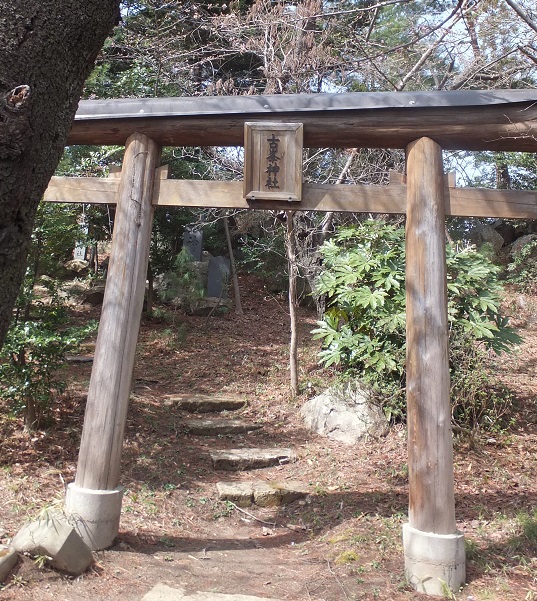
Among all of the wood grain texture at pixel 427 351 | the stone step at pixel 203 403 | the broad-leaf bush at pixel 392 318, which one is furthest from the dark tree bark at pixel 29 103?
the stone step at pixel 203 403

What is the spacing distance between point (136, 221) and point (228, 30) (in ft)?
17.5

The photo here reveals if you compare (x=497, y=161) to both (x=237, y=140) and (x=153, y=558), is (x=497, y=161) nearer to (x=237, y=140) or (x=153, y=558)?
(x=237, y=140)

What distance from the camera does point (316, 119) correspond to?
4.61 m

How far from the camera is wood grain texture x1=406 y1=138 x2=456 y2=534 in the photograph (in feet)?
13.2

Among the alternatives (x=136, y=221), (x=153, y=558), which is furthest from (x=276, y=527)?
(x=136, y=221)

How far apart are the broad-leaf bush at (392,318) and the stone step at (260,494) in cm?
164

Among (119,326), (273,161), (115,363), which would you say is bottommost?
(115,363)

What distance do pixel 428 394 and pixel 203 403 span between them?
451 centimetres

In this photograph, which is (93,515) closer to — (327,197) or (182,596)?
(182,596)

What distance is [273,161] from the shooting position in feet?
15.3

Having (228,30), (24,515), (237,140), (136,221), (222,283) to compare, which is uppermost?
(228,30)

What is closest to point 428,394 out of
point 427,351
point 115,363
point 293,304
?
point 427,351

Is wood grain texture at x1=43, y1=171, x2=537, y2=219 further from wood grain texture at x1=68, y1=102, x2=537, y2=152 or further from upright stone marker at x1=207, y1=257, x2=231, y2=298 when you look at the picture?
upright stone marker at x1=207, y1=257, x2=231, y2=298

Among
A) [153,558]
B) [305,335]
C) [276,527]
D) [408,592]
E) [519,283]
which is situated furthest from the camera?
[519,283]
